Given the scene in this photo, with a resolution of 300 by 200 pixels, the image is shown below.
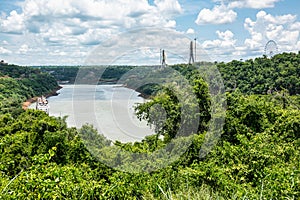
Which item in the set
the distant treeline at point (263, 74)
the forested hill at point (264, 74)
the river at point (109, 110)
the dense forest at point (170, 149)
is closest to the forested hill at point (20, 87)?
the distant treeline at point (263, 74)

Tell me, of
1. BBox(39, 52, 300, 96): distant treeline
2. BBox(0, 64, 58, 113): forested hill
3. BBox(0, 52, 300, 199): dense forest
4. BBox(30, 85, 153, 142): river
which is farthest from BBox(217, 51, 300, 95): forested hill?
BBox(0, 64, 58, 113): forested hill

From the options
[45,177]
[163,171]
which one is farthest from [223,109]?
[45,177]

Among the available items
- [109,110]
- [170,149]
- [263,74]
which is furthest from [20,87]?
[109,110]

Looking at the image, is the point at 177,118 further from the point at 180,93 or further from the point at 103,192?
the point at 103,192

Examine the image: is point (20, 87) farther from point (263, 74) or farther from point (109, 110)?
point (109, 110)

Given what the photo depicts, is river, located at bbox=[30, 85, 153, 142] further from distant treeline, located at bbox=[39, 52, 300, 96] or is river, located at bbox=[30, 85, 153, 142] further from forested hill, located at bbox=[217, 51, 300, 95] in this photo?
forested hill, located at bbox=[217, 51, 300, 95]

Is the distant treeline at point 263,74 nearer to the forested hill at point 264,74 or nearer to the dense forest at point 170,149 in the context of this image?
the forested hill at point 264,74

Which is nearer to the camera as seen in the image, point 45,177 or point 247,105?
point 45,177
